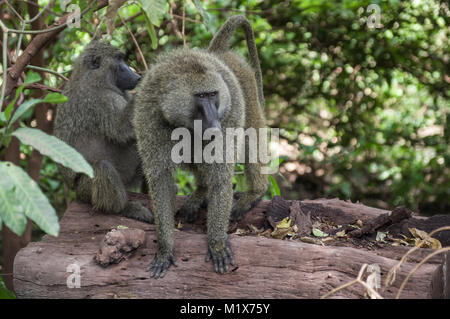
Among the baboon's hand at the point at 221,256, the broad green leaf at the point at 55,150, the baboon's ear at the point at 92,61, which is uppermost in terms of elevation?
the baboon's ear at the point at 92,61

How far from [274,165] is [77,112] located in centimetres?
184

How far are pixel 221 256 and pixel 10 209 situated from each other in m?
1.55

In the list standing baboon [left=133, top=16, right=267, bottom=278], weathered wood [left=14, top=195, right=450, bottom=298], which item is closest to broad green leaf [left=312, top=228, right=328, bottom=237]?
weathered wood [left=14, top=195, right=450, bottom=298]

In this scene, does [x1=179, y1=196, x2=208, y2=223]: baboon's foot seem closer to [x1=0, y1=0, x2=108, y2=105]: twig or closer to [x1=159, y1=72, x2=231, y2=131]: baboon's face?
[x1=159, y1=72, x2=231, y2=131]: baboon's face

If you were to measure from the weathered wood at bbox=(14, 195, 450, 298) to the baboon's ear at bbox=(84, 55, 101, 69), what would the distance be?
160 cm

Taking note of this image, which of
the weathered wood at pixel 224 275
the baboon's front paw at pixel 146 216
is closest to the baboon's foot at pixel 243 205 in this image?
the weathered wood at pixel 224 275

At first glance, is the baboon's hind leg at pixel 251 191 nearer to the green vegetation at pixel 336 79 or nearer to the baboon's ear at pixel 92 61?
the green vegetation at pixel 336 79

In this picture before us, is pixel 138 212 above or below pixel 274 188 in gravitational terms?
below

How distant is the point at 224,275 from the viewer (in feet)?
10.3

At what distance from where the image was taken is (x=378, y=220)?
3580mm

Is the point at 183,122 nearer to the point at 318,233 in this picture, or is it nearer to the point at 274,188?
the point at 318,233

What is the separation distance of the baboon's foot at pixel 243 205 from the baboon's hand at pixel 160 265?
0.88 meters

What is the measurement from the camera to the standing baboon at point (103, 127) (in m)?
3.89

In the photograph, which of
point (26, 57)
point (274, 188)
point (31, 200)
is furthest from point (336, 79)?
point (31, 200)
